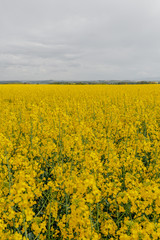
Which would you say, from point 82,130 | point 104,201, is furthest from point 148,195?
point 82,130

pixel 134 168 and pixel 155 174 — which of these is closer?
pixel 134 168

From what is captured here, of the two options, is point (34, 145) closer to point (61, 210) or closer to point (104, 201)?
point (61, 210)

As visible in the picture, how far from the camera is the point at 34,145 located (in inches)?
170

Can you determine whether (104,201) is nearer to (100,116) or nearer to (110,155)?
(110,155)

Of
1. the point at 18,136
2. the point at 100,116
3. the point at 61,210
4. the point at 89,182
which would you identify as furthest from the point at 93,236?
the point at 100,116

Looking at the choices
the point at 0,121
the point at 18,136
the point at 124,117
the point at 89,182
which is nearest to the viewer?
the point at 89,182

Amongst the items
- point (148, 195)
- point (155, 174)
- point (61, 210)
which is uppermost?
point (148, 195)

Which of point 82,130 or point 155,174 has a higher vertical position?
point 82,130

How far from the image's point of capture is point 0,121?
706cm

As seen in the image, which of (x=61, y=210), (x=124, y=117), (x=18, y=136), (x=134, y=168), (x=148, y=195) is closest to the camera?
(x=148, y=195)

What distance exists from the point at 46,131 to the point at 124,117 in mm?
3758

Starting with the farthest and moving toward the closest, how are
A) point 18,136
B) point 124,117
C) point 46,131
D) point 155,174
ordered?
point 124,117 → point 18,136 → point 46,131 → point 155,174

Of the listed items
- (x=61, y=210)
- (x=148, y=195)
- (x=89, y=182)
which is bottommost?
(x=61, y=210)

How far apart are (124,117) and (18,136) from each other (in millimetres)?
4294
